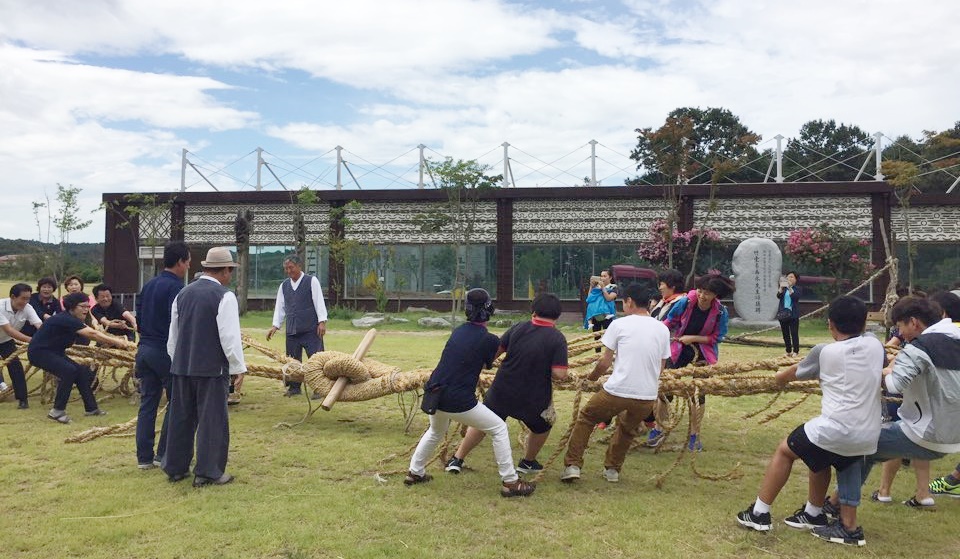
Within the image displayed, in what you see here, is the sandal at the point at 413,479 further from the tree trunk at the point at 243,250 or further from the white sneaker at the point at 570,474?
the tree trunk at the point at 243,250

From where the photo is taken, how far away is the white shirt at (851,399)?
143 inches

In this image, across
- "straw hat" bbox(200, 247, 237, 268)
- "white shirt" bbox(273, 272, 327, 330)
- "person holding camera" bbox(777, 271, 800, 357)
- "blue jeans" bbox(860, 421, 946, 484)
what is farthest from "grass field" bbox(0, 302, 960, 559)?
"person holding camera" bbox(777, 271, 800, 357)

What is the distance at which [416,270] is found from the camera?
24.8m

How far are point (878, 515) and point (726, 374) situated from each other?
134 centimetres

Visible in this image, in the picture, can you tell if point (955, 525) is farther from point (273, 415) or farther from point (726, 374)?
point (273, 415)

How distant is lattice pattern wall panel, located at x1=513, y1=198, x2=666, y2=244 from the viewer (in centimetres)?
2325

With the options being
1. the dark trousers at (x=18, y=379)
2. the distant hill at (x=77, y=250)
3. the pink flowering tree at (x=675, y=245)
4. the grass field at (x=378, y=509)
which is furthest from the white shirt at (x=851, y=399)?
the distant hill at (x=77, y=250)

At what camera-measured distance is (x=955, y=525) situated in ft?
13.1

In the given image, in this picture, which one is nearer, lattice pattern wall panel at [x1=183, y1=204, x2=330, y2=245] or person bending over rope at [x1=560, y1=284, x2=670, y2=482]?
person bending over rope at [x1=560, y1=284, x2=670, y2=482]

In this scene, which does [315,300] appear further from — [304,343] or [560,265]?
[560,265]

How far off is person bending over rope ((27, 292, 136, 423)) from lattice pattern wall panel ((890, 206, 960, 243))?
74.1ft

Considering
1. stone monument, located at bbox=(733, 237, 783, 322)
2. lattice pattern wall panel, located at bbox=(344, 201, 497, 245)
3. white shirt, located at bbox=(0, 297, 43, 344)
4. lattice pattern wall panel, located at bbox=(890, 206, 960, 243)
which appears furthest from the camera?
lattice pattern wall panel, located at bbox=(344, 201, 497, 245)

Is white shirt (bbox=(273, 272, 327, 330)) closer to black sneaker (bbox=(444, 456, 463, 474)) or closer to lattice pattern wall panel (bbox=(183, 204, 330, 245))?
black sneaker (bbox=(444, 456, 463, 474))

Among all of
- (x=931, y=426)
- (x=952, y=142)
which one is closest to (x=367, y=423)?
(x=931, y=426)
